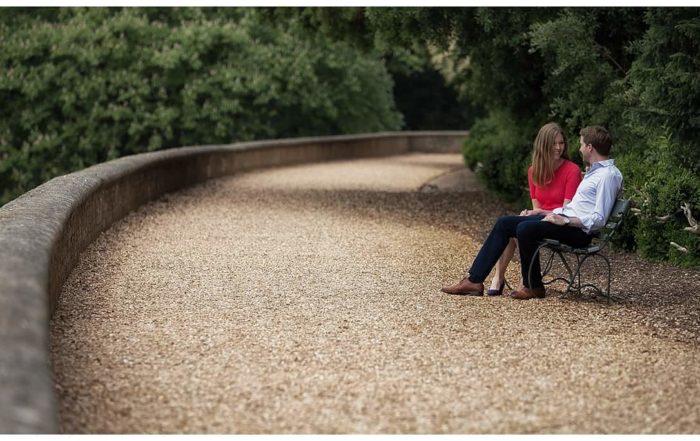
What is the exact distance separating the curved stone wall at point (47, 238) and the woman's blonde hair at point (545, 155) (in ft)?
11.8

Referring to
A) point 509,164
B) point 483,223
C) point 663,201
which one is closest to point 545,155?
point 663,201

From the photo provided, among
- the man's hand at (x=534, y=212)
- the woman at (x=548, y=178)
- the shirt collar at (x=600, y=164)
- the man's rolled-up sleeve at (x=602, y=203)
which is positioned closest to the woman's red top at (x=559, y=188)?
the woman at (x=548, y=178)

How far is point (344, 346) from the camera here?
6840 mm

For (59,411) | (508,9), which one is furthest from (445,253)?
(59,411)

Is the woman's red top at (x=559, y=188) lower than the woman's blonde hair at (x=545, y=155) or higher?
lower

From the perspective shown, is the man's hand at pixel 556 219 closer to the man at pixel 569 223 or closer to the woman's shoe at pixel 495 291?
the man at pixel 569 223

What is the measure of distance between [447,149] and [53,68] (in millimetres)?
15066

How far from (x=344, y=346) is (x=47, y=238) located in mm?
2012

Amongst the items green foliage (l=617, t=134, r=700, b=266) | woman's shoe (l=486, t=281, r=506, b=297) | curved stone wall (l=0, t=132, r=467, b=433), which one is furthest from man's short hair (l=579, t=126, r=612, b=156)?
curved stone wall (l=0, t=132, r=467, b=433)

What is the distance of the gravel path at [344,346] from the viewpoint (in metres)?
5.42

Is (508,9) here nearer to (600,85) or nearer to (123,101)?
(600,85)

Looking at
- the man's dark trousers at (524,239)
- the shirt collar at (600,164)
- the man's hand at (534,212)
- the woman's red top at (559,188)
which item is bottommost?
the man's dark trousers at (524,239)

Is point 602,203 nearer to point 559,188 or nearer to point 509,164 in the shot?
point 559,188

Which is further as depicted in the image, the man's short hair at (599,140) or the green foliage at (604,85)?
the green foliage at (604,85)
